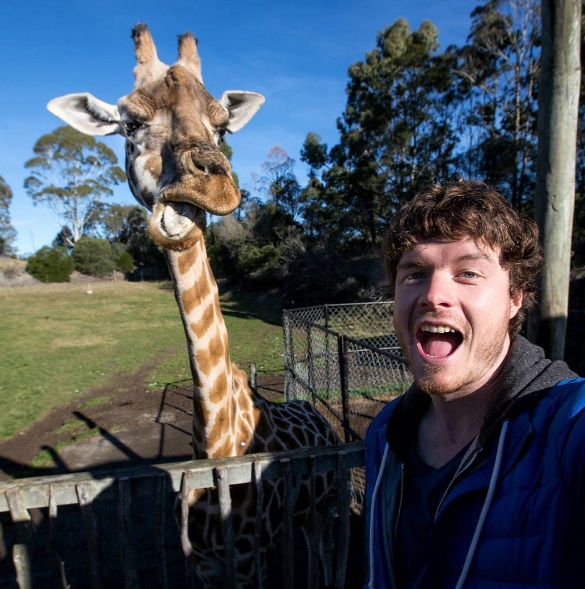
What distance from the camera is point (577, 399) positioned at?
96cm

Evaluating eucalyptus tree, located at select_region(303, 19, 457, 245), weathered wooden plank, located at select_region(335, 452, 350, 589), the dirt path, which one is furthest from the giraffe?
eucalyptus tree, located at select_region(303, 19, 457, 245)

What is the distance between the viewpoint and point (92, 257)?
43.2 m

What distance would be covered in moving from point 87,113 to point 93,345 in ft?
48.1

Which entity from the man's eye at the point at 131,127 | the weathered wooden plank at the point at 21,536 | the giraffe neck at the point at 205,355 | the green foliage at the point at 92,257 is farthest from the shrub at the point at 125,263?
the weathered wooden plank at the point at 21,536

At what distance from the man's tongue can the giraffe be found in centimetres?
106

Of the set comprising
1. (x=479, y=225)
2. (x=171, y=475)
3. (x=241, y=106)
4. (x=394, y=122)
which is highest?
(x=394, y=122)

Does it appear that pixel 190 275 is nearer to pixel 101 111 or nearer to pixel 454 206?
pixel 101 111

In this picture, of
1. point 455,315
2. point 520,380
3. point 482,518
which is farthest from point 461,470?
point 455,315

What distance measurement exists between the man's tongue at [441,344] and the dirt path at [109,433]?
597 cm

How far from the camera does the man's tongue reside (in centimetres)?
120

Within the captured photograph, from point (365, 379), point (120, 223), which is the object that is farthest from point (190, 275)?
point (120, 223)

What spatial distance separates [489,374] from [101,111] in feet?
8.48

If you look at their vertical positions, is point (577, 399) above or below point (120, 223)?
below

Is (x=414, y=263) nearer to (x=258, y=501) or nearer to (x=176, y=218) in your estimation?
(x=176, y=218)
